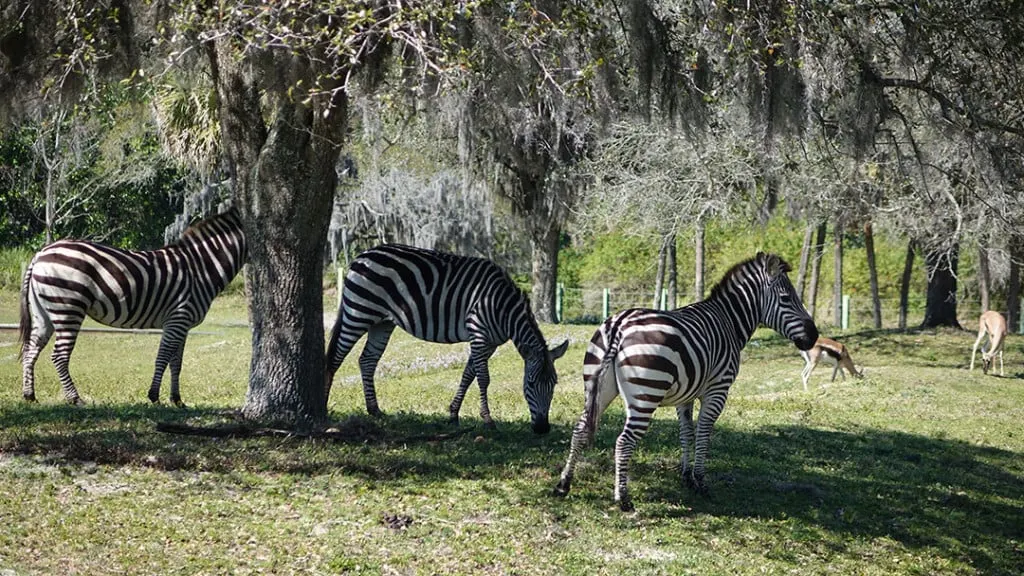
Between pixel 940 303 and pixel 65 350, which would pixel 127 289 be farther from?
pixel 940 303

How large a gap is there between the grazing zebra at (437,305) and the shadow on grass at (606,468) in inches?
30.7

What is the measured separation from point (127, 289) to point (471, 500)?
566cm

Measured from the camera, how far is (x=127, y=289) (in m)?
11.7

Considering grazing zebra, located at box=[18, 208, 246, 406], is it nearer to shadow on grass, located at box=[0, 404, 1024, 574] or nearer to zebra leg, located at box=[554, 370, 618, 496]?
shadow on grass, located at box=[0, 404, 1024, 574]

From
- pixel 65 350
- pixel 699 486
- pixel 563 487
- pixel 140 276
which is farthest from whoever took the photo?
pixel 140 276

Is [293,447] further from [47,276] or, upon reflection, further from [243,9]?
[47,276]

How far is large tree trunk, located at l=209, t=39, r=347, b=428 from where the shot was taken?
30.5 ft

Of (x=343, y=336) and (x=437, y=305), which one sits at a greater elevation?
(x=437, y=305)

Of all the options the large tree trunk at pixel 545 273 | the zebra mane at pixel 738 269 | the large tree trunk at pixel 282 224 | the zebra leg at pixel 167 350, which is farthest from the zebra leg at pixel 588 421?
the large tree trunk at pixel 545 273

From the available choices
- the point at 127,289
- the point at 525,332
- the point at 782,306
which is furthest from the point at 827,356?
the point at 127,289

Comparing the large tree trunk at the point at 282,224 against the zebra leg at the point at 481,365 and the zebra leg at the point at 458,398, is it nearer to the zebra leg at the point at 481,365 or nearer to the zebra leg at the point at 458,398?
the zebra leg at the point at 458,398

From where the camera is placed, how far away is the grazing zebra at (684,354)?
773cm

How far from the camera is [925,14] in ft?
33.1

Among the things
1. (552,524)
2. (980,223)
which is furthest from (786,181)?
(552,524)
